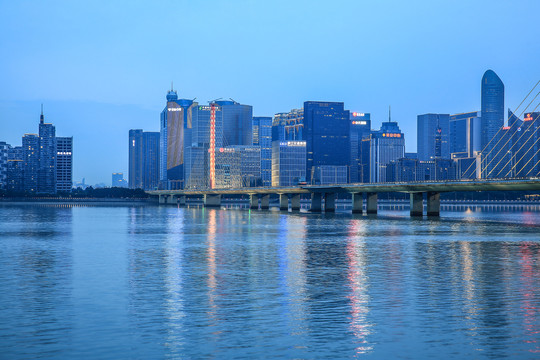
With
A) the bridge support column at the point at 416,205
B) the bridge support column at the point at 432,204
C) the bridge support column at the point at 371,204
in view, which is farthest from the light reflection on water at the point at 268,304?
the bridge support column at the point at 371,204

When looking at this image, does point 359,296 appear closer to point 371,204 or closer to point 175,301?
point 175,301

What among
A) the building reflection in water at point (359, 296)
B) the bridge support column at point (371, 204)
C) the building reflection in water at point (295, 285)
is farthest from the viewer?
the bridge support column at point (371, 204)

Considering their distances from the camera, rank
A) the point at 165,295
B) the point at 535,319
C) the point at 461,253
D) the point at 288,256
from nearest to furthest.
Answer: the point at 535,319 < the point at 165,295 < the point at 288,256 < the point at 461,253

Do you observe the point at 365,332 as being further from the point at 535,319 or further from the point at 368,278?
the point at 368,278

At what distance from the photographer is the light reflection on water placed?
68.4 ft

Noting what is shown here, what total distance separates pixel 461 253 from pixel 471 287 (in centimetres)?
2193

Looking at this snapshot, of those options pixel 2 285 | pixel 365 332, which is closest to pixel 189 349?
pixel 365 332

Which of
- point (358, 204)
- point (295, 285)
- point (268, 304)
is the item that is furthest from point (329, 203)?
point (268, 304)

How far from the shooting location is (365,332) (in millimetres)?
22891

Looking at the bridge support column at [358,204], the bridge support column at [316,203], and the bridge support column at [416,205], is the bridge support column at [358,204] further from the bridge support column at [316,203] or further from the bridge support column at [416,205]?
the bridge support column at [416,205]

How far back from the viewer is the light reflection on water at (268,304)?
68.4 feet

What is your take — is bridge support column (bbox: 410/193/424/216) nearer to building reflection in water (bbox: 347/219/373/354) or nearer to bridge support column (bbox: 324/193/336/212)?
bridge support column (bbox: 324/193/336/212)

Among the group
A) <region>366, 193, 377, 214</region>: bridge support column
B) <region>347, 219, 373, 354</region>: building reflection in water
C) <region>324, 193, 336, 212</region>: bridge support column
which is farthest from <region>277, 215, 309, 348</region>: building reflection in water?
<region>324, 193, 336, 212</region>: bridge support column

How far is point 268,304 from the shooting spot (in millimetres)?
28672
